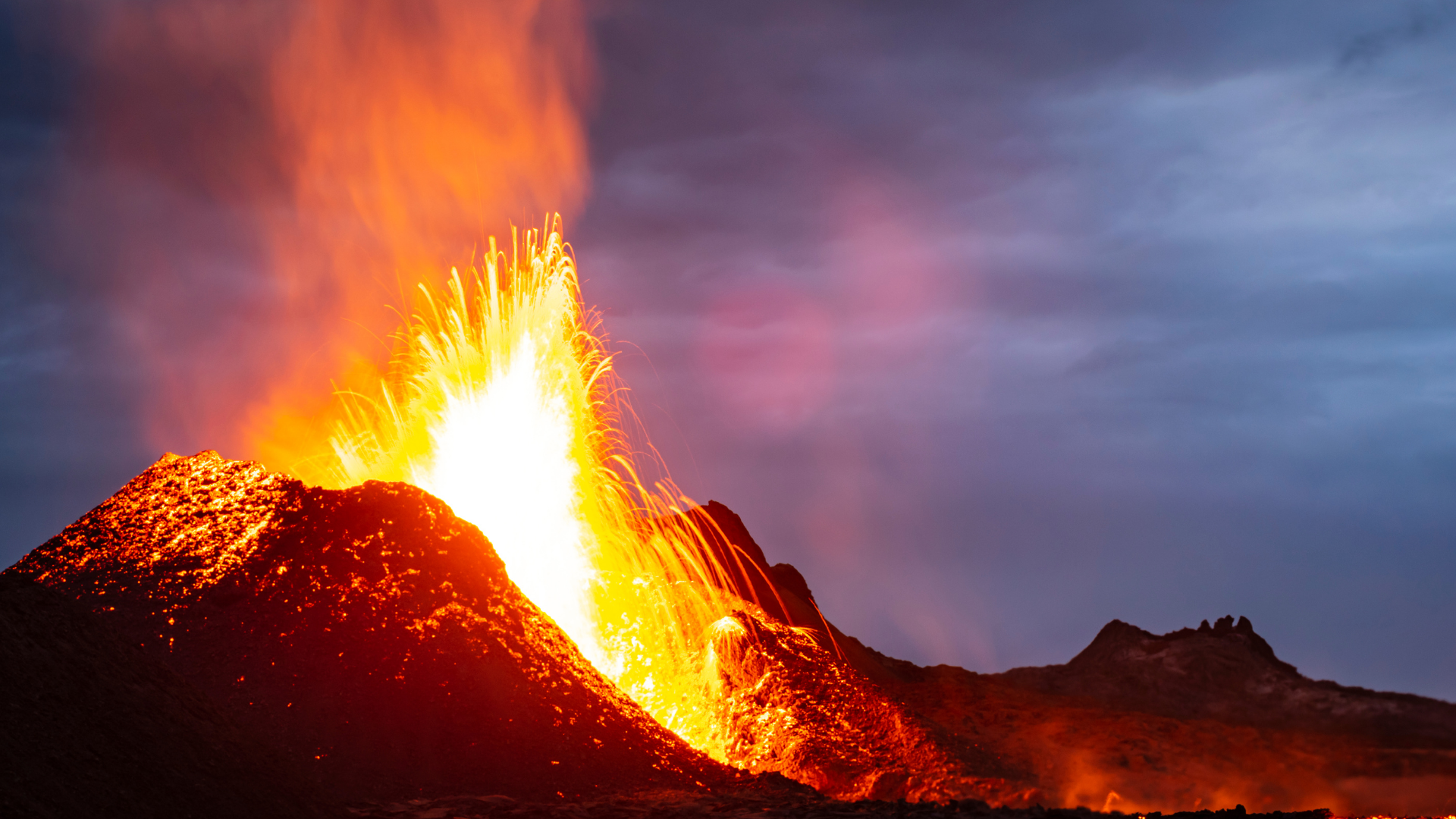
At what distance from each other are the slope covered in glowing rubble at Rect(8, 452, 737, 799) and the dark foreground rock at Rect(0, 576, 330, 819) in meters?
2.12

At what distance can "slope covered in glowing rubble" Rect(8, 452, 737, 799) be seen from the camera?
74.3 feet

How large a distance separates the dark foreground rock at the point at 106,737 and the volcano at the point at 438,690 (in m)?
0.10

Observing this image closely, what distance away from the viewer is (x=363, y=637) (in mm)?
24859

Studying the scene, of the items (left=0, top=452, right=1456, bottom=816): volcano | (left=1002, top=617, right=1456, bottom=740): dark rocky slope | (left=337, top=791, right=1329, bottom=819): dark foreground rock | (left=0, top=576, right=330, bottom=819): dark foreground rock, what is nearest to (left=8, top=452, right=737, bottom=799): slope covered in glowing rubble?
(left=0, top=452, right=1456, bottom=816): volcano

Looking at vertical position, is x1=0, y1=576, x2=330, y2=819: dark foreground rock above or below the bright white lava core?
below

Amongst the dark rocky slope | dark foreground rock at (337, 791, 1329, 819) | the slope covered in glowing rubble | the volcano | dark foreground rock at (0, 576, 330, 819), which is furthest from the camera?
the dark rocky slope

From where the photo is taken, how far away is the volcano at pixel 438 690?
22047mm

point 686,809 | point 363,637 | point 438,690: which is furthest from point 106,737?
point 686,809

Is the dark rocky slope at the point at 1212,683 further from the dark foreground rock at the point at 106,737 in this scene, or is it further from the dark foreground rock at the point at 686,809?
the dark foreground rock at the point at 106,737

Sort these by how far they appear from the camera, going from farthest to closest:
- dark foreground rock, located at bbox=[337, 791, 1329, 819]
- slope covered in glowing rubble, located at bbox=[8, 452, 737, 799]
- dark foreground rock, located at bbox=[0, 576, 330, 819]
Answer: slope covered in glowing rubble, located at bbox=[8, 452, 737, 799] → dark foreground rock, located at bbox=[337, 791, 1329, 819] → dark foreground rock, located at bbox=[0, 576, 330, 819]

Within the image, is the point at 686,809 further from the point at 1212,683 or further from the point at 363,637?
the point at 1212,683

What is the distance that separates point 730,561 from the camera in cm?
6875

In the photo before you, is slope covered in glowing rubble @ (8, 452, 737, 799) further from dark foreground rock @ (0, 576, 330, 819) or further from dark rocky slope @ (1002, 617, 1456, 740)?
dark rocky slope @ (1002, 617, 1456, 740)

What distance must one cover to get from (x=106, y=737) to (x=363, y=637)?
793 cm
